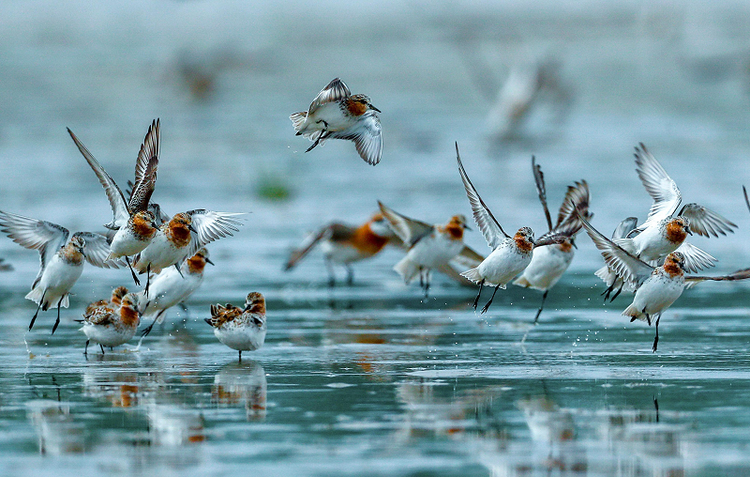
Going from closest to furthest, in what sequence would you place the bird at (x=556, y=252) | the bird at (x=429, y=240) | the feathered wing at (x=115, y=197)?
the feathered wing at (x=115, y=197) → the bird at (x=556, y=252) → the bird at (x=429, y=240)

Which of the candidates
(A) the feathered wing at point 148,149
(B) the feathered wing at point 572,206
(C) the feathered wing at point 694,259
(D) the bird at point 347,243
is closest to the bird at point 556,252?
(B) the feathered wing at point 572,206

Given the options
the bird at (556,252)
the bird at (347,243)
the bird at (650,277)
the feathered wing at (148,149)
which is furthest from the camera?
the bird at (347,243)

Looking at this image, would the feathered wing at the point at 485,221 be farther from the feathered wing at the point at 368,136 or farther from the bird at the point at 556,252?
the feathered wing at the point at 368,136

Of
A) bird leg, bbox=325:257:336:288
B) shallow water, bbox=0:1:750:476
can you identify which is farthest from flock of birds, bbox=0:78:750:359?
bird leg, bbox=325:257:336:288

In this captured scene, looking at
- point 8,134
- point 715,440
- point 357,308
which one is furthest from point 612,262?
point 8,134

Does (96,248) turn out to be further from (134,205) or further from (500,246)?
(500,246)

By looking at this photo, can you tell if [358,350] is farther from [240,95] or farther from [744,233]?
[240,95]
